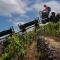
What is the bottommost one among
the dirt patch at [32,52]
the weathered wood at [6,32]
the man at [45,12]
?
the dirt patch at [32,52]

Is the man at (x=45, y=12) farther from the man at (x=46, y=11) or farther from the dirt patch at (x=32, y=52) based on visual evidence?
the dirt patch at (x=32, y=52)

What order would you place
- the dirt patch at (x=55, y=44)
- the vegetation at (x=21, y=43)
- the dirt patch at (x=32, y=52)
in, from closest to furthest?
the dirt patch at (x=55, y=44) → the dirt patch at (x=32, y=52) → the vegetation at (x=21, y=43)

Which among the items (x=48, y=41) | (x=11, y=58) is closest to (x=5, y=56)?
(x=11, y=58)

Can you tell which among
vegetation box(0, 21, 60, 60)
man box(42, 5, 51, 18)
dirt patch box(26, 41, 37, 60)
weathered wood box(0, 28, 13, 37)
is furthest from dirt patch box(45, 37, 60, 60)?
weathered wood box(0, 28, 13, 37)

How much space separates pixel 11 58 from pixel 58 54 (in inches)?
143

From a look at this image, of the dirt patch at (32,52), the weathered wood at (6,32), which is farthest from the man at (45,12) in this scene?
the dirt patch at (32,52)

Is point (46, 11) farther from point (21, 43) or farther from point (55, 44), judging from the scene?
point (55, 44)

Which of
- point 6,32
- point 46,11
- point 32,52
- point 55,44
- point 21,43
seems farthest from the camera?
point 6,32

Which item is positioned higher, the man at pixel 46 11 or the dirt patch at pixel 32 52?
A: the man at pixel 46 11

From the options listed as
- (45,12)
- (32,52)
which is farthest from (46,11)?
(32,52)

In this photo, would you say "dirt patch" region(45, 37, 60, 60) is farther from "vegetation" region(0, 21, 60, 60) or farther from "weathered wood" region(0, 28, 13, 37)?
"weathered wood" region(0, 28, 13, 37)

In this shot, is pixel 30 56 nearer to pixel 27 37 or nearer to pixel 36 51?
pixel 36 51

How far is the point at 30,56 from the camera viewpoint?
1767 cm

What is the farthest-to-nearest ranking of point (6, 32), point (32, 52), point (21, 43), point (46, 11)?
point (6, 32) < point (46, 11) < point (21, 43) < point (32, 52)
